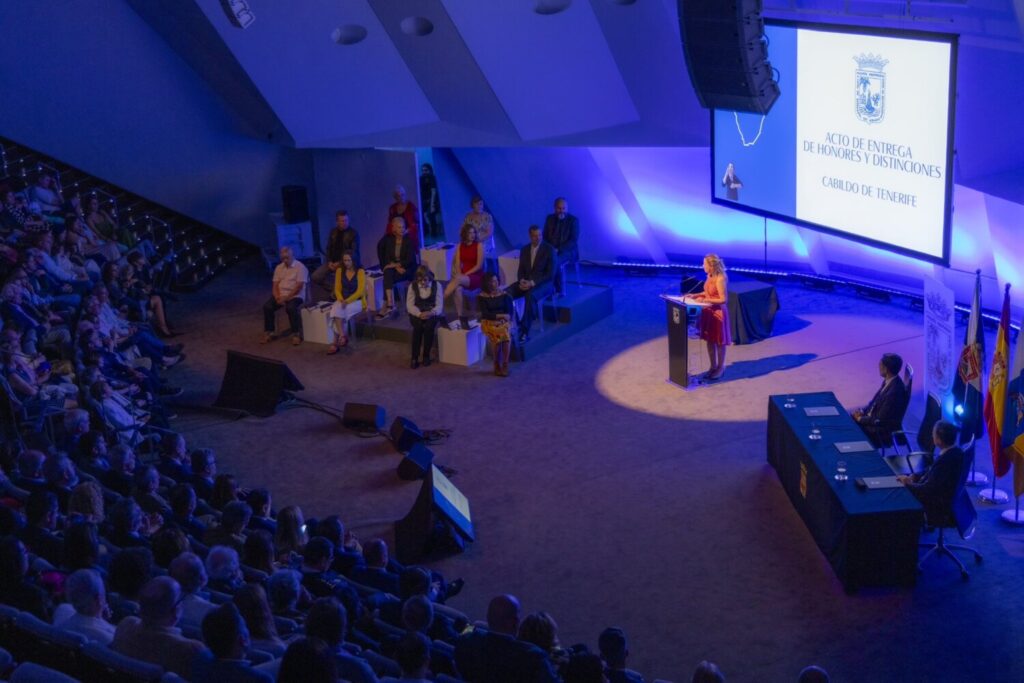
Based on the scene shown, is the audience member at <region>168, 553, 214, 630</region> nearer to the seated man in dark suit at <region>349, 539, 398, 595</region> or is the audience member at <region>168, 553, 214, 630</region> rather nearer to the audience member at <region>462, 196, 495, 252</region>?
the seated man in dark suit at <region>349, 539, 398, 595</region>

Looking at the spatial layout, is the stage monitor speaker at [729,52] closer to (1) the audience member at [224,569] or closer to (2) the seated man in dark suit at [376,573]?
(2) the seated man in dark suit at [376,573]

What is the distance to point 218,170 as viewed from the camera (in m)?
16.2

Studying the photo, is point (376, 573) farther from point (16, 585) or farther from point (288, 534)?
point (16, 585)

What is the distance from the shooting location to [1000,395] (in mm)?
8086

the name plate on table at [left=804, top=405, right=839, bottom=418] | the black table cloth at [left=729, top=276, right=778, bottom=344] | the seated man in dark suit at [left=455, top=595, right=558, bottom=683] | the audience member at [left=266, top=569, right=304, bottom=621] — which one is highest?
the audience member at [left=266, top=569, right=304, bottom=621]

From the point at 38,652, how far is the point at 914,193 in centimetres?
757

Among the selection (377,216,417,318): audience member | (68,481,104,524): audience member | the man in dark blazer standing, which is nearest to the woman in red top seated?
(377,216,417,318): audience member

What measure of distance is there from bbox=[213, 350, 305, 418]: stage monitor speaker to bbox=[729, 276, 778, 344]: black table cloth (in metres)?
4.40

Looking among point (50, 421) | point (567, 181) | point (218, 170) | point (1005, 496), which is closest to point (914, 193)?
point (1005, 496)

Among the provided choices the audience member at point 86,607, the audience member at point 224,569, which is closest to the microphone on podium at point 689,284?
the audience member at point 224,569

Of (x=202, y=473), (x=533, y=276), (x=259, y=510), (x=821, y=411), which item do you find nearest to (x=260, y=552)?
(x=259, y=510)

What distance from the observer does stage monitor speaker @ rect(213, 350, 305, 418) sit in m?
11.0

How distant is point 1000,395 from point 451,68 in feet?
23.8

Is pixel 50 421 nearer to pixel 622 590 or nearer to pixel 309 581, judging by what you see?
pixel 309 581
